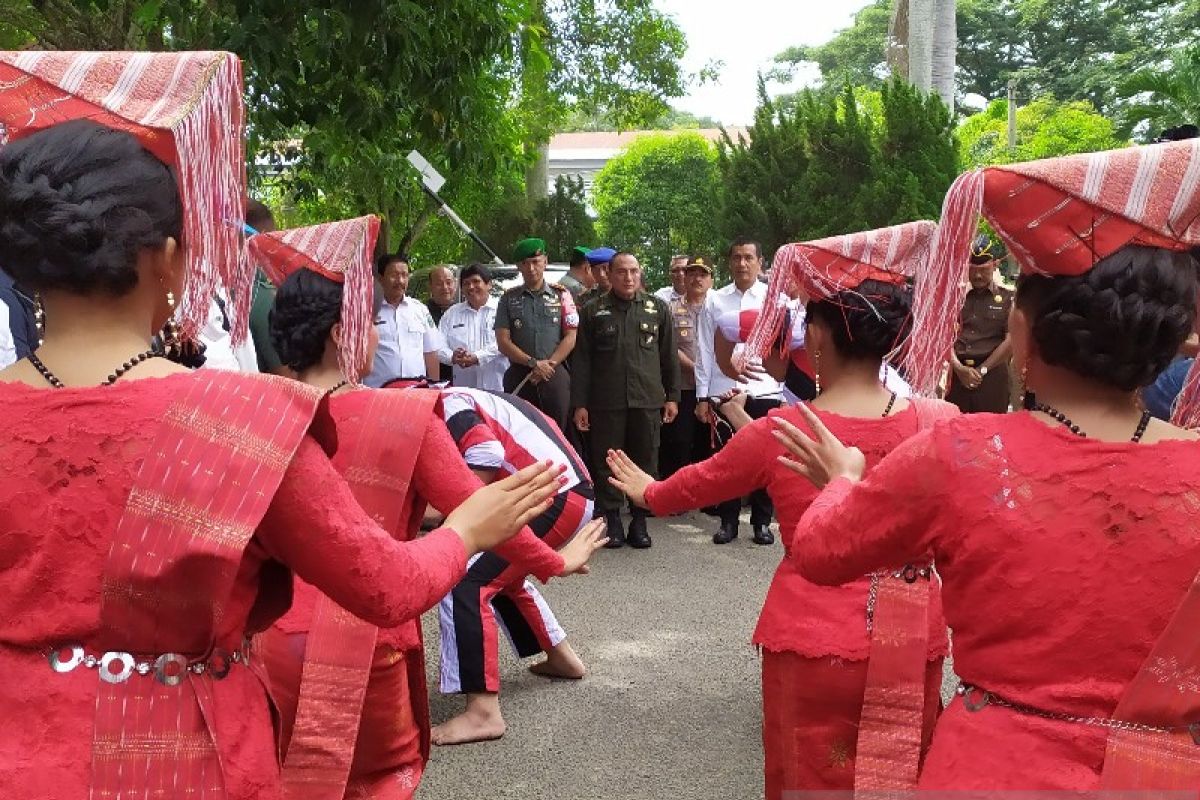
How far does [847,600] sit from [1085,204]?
138 cm

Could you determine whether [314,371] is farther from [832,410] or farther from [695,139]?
[695,139]

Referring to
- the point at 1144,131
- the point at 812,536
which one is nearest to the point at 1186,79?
the point at 1144,131

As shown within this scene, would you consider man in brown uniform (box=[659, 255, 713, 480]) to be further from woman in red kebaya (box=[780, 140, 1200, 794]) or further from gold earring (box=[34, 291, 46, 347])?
gold earring (box=[34, 291, 46, 347])

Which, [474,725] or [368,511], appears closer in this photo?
[368,511]

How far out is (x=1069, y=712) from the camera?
1.85 meters

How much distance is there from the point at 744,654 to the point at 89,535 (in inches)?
180

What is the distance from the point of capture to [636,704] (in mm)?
5219

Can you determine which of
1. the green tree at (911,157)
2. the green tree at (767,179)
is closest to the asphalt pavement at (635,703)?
the green tree at (911,157)

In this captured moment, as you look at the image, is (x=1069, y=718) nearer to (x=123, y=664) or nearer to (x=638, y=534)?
(x=123, y=664)

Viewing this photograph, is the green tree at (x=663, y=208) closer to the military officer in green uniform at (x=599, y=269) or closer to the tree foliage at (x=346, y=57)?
the military officer in green uniform at (x=599, y=269)

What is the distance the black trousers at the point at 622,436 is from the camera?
8.56 m

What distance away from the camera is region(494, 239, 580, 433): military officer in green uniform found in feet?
Answer: 30.1

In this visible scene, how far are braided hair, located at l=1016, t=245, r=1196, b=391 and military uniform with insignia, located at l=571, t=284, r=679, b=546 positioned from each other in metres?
6.52

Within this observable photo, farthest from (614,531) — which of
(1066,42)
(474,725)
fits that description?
(1066,42)
